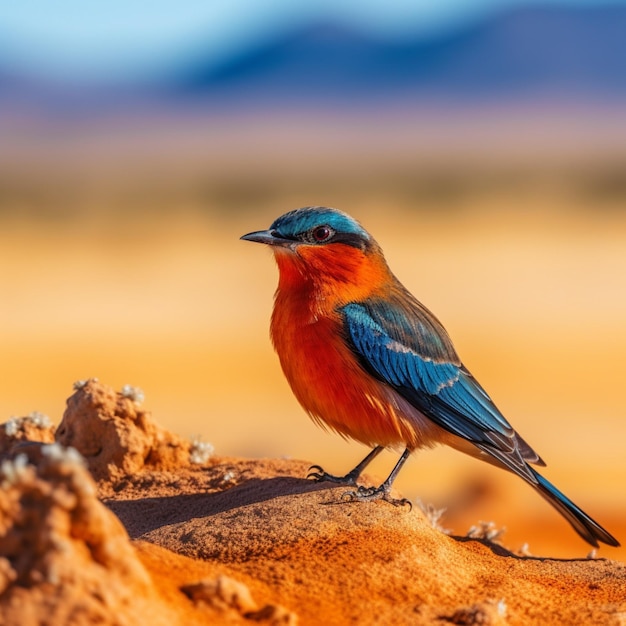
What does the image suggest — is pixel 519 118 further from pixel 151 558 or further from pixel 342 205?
pixel 151 558

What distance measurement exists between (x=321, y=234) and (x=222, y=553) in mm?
2638

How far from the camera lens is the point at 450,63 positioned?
10319cm

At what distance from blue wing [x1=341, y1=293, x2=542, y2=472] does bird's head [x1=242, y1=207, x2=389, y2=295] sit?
0.75ft

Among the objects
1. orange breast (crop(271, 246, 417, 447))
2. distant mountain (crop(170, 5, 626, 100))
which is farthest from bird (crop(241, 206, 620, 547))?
distant mountain (crop(170, 5, 626, 100))

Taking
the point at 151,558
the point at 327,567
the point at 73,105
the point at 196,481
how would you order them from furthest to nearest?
1. the point at 73,105
2. the point at 196,481
3. the point at 327,567
4. the point at 151,558

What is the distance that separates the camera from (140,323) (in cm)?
2619

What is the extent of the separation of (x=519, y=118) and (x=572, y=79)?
27.3ft

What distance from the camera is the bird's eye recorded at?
300 inches

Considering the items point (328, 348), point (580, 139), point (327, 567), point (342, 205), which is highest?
point (580, 139)

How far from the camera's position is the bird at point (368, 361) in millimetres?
7090

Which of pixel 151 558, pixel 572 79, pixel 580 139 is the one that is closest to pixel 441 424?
pixel 151 558

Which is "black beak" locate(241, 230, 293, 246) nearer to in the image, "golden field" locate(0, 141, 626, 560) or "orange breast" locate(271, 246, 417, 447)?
"orange breast" locate(271, 246, 417, 447)

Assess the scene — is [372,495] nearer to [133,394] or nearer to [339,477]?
[339,477]

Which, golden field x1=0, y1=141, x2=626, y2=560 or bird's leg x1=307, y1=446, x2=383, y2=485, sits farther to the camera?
golden field x1=0, y1=141, x2=626, y2=560
